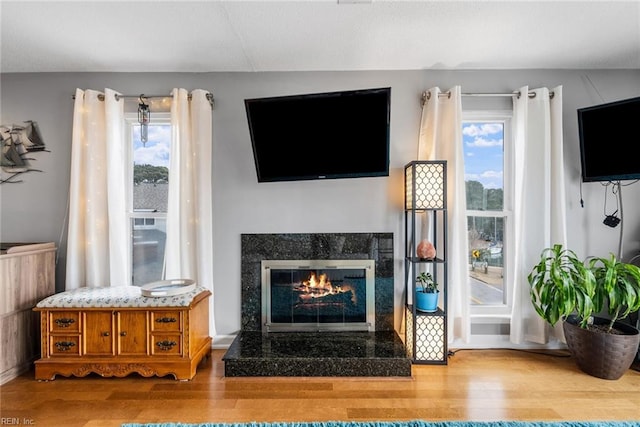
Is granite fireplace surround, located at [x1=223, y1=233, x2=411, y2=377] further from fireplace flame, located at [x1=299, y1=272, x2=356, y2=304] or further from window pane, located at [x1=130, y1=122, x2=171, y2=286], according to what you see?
window pane, located at [x1=130, y1=122, x2=171, y2=286]

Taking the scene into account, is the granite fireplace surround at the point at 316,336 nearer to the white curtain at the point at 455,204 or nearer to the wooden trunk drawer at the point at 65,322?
the white curtain at the point at 455,204

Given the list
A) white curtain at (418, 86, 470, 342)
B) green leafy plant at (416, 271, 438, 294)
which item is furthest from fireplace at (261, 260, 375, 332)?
white curtain at (418, 86, 470, 342)

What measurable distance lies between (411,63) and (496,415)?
8.22ft

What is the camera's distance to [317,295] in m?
2.67

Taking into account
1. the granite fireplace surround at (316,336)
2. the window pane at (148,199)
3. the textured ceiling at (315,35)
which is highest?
the textured ceiling at (315,35)

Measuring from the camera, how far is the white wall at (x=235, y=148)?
8.61 ft

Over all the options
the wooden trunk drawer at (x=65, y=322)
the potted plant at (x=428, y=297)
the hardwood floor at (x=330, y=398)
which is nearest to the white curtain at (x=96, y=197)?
the wooden trunk drawer at (x=65, y=322)

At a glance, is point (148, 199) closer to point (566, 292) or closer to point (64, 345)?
point (64, 345)

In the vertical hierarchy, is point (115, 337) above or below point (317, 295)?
below

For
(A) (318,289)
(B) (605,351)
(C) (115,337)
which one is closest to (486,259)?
(B) (605,351)

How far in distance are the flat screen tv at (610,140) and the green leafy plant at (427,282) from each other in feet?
4.80

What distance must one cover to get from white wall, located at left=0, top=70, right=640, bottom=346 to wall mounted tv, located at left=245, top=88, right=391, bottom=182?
29 centimetres

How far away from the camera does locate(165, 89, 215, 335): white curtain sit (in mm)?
2498

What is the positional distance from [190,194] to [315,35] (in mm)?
1535
